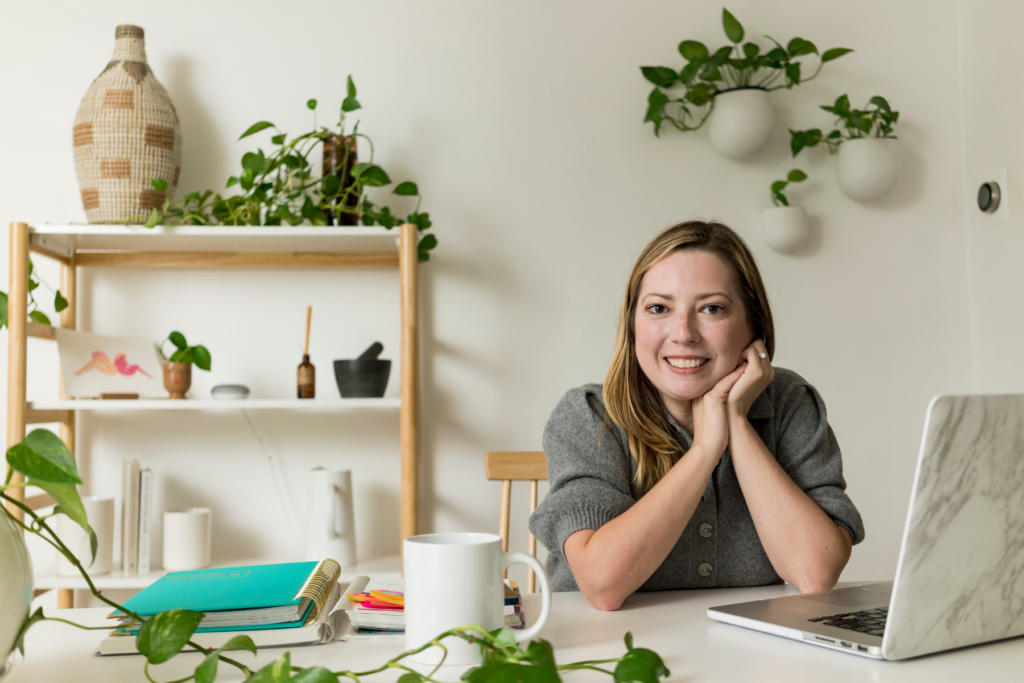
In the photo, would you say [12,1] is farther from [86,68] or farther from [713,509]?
[713,509]

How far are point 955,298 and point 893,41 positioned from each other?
0.74m

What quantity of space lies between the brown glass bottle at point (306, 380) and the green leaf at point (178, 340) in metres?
0.28

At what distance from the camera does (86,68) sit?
2061 mm

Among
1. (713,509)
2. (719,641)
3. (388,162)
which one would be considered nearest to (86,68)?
(388,162)

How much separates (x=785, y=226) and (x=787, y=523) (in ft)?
3.99

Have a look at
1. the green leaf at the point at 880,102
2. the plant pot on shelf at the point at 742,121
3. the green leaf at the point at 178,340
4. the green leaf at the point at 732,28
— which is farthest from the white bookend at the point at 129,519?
the green leaf at the point at 880,102

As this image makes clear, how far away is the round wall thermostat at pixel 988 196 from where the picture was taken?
211 centimetres

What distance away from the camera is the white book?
1.80 metres

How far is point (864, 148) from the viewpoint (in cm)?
212

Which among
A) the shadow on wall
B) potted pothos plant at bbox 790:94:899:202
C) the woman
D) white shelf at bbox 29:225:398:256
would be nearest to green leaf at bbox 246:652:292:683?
the woman

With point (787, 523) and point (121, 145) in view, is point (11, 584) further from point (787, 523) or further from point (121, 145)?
point (121, 145)

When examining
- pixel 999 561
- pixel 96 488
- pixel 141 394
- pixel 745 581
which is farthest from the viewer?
pixel 96 488

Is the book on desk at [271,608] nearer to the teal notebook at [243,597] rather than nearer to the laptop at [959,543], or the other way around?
the teal notebook at [243,597]

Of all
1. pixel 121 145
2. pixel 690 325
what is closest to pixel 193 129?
pixel 121 145
